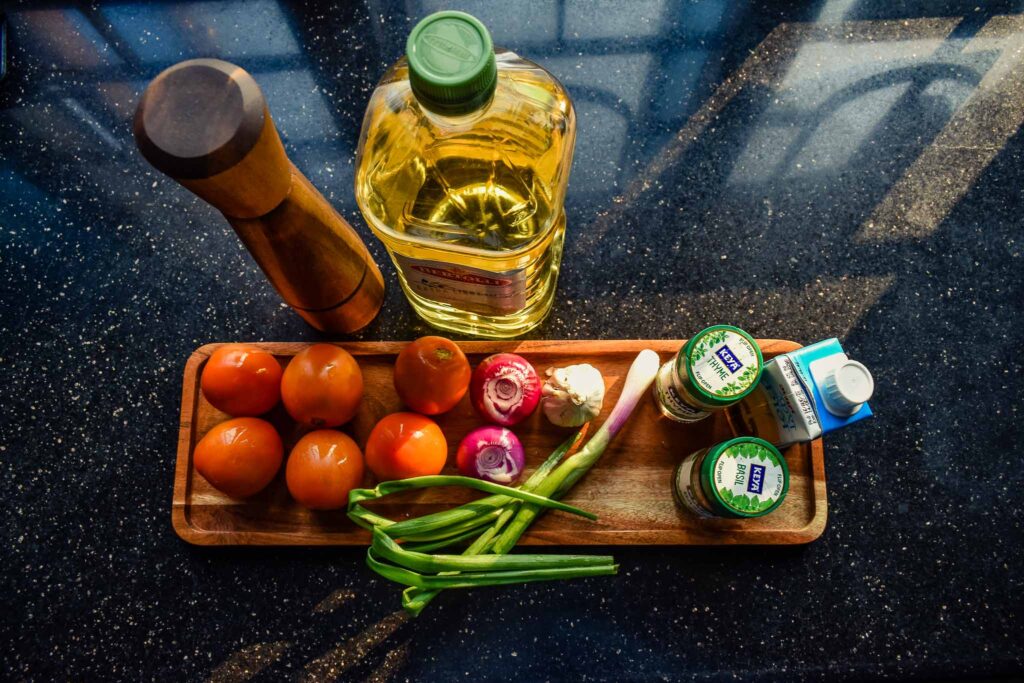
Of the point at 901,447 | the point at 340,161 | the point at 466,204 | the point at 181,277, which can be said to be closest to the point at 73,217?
the point at 181,277

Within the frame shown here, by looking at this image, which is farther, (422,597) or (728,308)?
(728,308)

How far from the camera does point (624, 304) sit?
2.80 ft

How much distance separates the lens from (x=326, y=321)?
0.77m

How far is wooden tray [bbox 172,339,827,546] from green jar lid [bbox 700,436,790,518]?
97mm

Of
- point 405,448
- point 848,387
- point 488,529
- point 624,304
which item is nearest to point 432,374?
point 405,448

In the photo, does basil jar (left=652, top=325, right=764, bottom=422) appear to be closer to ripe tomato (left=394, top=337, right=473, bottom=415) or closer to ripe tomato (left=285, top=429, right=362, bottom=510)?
ripe tomato (left=394, top=337, right=473, bottom=415)

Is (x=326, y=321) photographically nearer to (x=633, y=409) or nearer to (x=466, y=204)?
(x=466, y=204)

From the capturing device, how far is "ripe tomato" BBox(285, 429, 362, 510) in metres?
0.69

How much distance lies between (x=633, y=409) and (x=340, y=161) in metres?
0.50

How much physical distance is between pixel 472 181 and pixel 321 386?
0.84 feet

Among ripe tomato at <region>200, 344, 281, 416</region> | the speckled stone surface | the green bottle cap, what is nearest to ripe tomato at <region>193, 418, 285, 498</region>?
ripe tomato at <region>200, 344, 281, 416</region>

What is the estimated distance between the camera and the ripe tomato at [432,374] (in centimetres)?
69

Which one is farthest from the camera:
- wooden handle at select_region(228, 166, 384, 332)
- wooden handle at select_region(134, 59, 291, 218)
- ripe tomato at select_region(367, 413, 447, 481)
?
ripe tomato at select_region(367, 413, 447, 481)

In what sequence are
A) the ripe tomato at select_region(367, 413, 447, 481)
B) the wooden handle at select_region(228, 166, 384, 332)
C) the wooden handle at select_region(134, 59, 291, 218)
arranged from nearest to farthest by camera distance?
the wooden handle at select_region(134, 59, 291, 218), the wooden handle at select_region(228, 166, 384, 332), the ripe tomato at select_region(367, 413, 447, 481)
